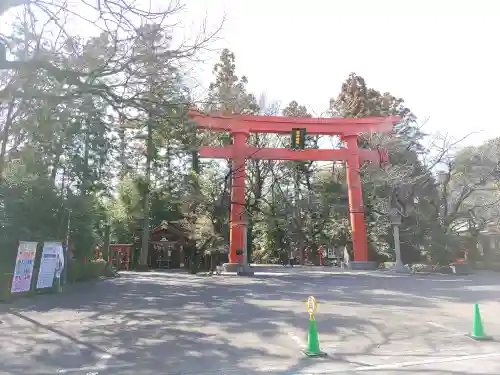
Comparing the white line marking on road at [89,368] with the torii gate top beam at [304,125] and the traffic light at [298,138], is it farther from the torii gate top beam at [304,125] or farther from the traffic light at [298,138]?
the traffic light at [298,138]

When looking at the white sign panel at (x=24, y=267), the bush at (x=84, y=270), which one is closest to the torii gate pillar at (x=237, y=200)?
the bush at (x=84, y=270)

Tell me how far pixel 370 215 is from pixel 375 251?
2.71 metres

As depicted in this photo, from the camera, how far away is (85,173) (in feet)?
71.8

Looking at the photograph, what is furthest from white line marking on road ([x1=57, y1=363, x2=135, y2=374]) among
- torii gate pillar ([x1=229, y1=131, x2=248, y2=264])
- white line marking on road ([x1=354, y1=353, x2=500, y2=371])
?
torii gate pillar ([x1=229, y1=131, x2=248, y2=264])

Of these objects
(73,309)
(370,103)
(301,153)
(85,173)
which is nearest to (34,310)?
(73,309)

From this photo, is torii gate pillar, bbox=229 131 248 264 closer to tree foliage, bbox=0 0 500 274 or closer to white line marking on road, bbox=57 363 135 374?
tree foliage, bbox=0 0 500 274

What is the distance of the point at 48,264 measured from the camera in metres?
14.6

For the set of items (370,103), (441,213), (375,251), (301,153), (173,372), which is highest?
(370,103)

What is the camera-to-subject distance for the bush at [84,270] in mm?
18612

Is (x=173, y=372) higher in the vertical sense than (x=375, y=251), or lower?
lower

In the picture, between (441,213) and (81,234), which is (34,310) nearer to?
(81,234)

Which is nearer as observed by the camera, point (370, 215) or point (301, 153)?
point (301, 153)

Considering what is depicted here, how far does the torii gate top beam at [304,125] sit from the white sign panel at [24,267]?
39.6ft

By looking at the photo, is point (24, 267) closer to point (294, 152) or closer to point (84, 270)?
point (84, 270)
